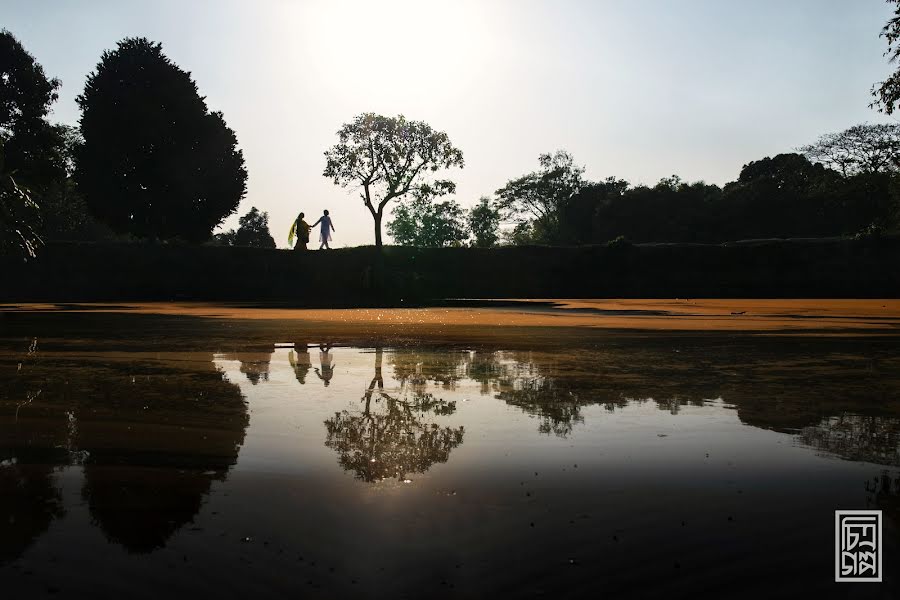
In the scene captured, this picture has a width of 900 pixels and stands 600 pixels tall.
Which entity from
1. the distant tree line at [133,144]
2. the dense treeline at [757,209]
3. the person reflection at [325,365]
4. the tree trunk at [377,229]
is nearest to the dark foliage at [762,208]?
the dense treeline at [757,209]

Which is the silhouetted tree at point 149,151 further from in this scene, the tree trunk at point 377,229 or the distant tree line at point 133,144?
the tree trunk at point 377,229

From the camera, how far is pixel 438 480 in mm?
4414

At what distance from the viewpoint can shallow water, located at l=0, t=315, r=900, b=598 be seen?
3029mm

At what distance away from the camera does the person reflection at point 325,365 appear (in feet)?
29.3

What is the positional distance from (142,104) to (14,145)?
7871 mm

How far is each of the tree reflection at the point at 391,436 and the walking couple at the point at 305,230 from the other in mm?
32631

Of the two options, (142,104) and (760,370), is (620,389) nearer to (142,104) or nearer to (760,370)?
(760,370)

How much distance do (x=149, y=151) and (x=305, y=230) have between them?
15.3 meters

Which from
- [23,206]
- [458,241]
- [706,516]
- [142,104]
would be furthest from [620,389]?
[458,241]

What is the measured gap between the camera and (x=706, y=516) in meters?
3.74

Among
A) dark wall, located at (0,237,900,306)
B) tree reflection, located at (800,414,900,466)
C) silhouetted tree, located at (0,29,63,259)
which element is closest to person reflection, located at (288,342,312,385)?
tree reflection, located at (800,414,900,466)

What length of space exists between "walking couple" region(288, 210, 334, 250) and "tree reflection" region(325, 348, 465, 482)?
32.6 m

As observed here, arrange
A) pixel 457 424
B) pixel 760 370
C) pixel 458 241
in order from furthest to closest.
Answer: pixel 458 241 → pixel 760 370 → pixel 457 424

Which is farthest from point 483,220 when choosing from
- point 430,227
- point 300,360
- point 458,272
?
point 300,360
